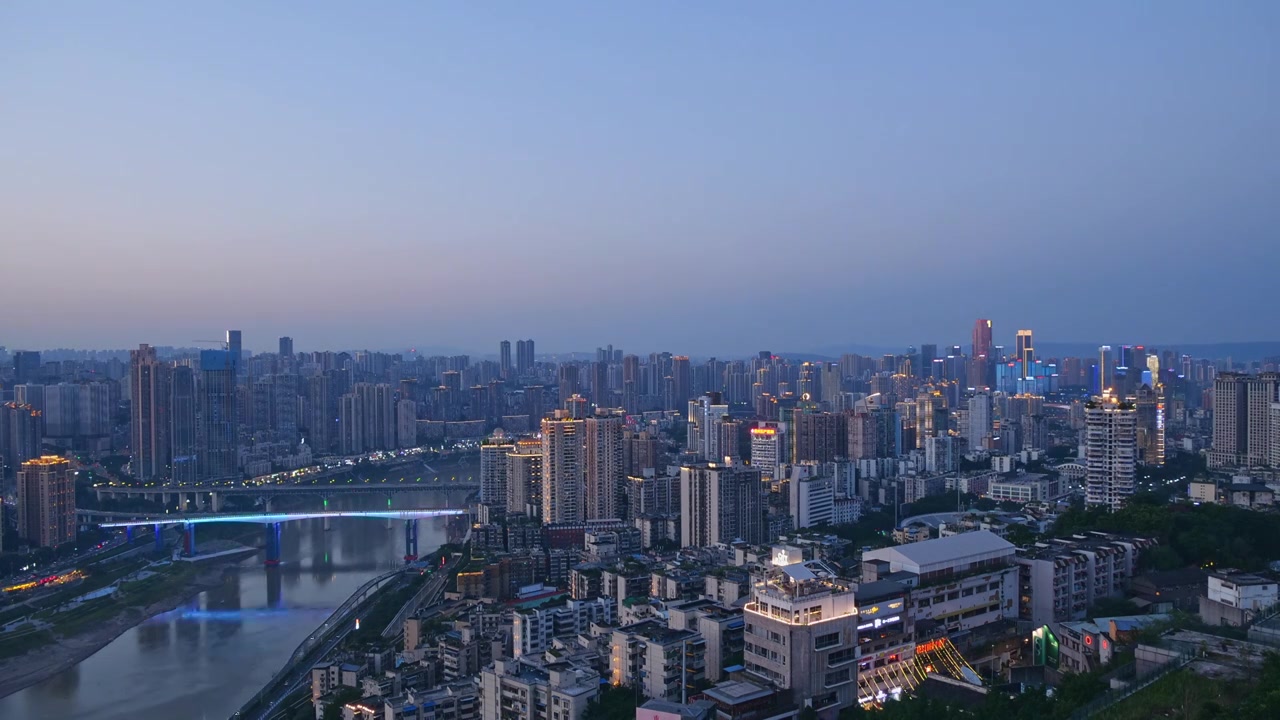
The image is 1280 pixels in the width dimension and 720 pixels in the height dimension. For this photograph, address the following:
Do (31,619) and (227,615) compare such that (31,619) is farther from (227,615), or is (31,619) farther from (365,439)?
→ (365,439)

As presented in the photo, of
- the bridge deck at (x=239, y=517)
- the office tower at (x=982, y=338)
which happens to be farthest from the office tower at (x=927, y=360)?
the bridge deck at (x=239, y=517)

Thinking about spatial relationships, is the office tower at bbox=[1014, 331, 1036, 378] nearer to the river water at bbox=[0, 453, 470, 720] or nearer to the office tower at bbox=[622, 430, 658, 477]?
the office tower at bbox=[622, 430, 658, 477]

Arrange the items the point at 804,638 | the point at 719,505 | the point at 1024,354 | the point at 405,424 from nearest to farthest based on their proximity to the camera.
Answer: the point at 804,638
the point at 719,505
the point at 405,424
the point at 1024,354

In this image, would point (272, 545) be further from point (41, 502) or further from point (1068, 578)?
point (1068, 578)

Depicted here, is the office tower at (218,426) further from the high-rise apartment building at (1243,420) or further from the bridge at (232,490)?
the high-rise apartment building at (1243,420)

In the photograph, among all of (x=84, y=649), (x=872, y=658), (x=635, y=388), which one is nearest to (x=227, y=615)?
(x=84, y=649)

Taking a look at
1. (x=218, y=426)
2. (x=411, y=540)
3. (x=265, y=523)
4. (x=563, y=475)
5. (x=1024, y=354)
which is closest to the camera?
(x=563, y=475)

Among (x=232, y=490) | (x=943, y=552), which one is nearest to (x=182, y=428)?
(x=232, y=490)
